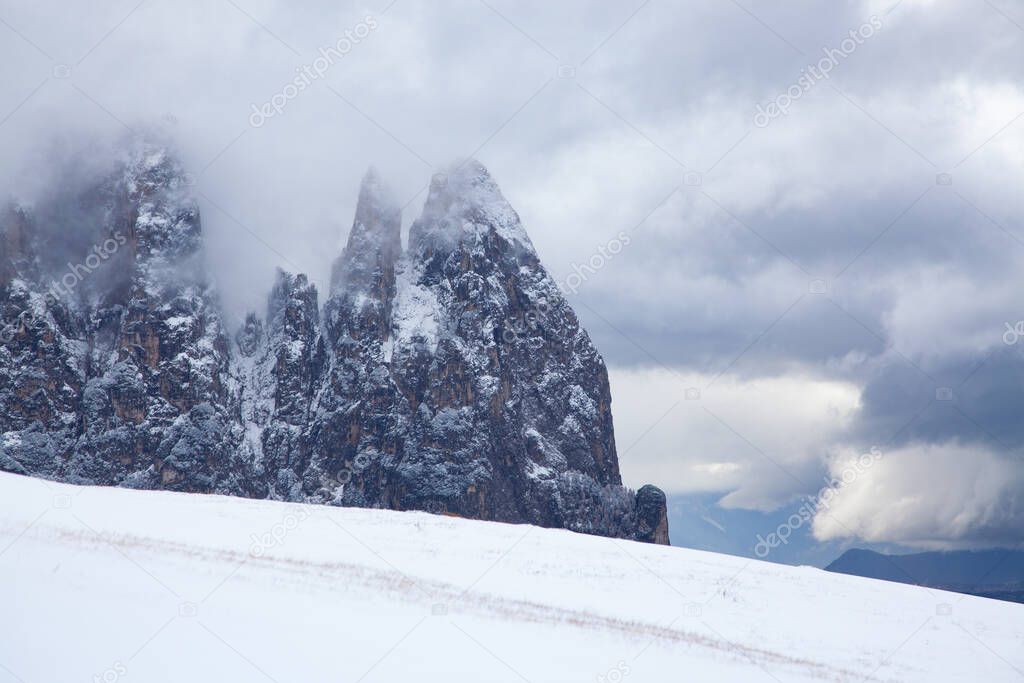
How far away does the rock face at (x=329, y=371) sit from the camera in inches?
6363

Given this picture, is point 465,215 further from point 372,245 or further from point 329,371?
point 329,371

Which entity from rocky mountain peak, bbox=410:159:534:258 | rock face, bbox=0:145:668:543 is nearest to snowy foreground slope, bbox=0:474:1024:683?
rock face, bbox=0:145:668:543

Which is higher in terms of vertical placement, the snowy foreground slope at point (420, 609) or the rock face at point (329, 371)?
the rock face at point (329, 371)

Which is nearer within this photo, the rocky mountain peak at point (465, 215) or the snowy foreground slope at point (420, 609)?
the snowy foreground slope at point (420, 609)

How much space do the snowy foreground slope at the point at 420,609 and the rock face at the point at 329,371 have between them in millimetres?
123044

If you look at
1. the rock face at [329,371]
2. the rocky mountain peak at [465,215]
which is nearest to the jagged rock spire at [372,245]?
the rock face at [329,371]

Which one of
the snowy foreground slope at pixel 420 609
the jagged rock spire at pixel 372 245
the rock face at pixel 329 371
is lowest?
the snowy foreground slope at pixel 420 609

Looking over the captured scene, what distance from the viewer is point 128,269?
173500 millimetres

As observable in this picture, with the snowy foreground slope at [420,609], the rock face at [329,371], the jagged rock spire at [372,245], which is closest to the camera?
the snowy foreground slope at [420,609]

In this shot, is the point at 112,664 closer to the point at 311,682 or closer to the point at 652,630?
the point at 311,682

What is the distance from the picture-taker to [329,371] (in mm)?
179000

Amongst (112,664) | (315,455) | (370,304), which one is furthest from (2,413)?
(112,664)

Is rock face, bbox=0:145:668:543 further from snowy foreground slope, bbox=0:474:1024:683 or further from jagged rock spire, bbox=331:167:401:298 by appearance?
snowy foreground slope, bbox=0:474:1024:683

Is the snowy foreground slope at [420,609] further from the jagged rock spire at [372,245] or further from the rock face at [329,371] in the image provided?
the jagged rock spire at [372,245]
